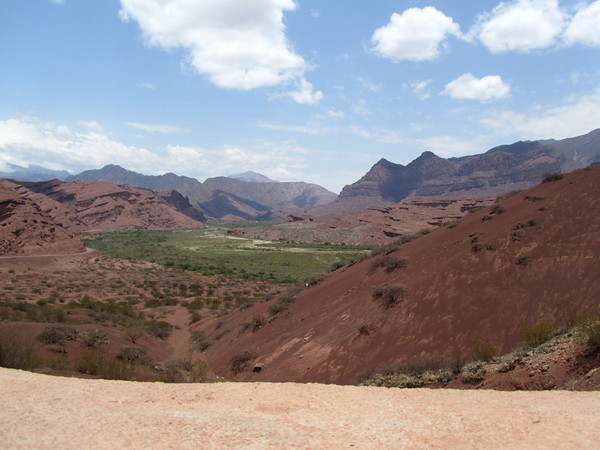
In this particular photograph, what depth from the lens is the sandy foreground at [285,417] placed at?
526 centimetres

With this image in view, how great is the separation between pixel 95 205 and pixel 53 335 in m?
150

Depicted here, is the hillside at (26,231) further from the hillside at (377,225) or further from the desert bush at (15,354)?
the hillside at (377,225)

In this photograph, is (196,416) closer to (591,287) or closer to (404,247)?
(591,287)

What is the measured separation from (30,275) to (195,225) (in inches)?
5693

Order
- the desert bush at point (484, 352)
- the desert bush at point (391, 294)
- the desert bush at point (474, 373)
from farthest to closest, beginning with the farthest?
the desert bush at point (391, 294), the desert bush at point (484, 352), the desert bush at point (474, 373)

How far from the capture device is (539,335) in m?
9.38

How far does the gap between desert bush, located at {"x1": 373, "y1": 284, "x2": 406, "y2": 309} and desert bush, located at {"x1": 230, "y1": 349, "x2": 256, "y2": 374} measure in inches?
255

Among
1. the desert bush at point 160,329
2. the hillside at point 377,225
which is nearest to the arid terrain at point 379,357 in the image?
the desert bush at point 160,329

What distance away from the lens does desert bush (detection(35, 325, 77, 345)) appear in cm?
1530

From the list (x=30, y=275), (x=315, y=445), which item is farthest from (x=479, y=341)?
(x=30, y=275)

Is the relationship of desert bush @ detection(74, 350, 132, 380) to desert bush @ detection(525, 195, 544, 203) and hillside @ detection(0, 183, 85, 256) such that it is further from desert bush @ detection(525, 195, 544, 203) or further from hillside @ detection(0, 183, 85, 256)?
hillside @ detection(0, 183, 85, 256)

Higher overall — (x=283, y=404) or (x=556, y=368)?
(x=556, y=368)

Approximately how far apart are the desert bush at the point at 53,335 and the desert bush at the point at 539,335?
18146 mm

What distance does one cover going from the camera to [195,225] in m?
186
